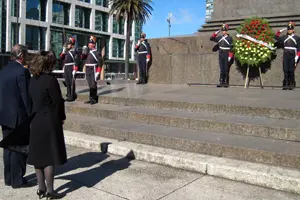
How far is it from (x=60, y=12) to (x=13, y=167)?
53111mm

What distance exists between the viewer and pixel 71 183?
5238 mm

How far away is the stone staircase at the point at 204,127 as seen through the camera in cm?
572

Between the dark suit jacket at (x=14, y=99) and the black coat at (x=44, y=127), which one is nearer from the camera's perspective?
the black coat at (x=44, y=127)

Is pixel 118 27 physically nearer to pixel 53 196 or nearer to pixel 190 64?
pixel 190 64

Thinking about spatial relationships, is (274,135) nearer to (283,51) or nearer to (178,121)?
(178,121)

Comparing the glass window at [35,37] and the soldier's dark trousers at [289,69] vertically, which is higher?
the glass window at [35,37]

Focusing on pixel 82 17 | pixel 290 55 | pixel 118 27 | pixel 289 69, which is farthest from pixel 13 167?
pixel 118 27

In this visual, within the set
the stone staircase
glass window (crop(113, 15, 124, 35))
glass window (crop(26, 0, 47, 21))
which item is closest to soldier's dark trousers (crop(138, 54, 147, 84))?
the stone staircase

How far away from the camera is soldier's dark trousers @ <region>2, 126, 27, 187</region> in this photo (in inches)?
199

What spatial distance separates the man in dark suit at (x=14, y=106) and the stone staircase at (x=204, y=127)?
266 centimetres

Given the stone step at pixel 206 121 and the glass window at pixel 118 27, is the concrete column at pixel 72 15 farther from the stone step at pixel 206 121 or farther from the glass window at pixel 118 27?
the stone step at pixel 206 121

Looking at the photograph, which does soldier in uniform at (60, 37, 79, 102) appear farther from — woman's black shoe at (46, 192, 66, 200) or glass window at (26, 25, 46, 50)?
glass window at (26, 25, 46, 50)

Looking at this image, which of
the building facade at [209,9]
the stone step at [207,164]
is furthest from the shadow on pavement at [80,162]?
the building facade at [209,9]

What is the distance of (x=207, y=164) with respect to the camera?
18.2ft
